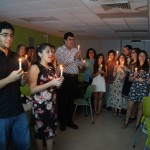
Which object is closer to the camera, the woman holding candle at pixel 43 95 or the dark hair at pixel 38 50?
the woman holding candle at pixel 43 95

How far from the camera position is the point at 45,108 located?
2305 millimetres

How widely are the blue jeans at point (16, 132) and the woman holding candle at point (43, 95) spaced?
1.19 feet

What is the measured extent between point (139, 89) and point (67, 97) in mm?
1394

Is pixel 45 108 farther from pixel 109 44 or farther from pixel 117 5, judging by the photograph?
pixel 109 44

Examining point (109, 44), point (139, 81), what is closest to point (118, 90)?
point (139, 81)

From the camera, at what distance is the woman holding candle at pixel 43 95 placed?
7.31ft

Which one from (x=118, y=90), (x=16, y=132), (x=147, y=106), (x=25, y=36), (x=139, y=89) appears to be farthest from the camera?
(x=25, y=36)

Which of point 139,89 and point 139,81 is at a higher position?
point 139,81

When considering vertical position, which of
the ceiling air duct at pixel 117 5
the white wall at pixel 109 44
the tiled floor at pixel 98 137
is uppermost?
the ceiling air duct at pixel 117 5

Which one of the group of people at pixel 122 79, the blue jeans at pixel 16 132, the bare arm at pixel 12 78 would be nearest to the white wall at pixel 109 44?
the group of people at pixel 122 79

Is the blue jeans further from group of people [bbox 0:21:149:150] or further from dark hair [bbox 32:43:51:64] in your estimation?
dark hair [bbox 32:43:51:64]

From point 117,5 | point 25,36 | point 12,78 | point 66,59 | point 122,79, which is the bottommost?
point 122,79

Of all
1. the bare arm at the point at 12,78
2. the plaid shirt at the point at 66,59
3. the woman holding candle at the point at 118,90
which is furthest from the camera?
the woman holding candle at the point at 118,90

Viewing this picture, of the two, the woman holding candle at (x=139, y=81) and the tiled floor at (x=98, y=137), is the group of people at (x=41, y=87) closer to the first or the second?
the woman holding candle at (x=139, y=81)
